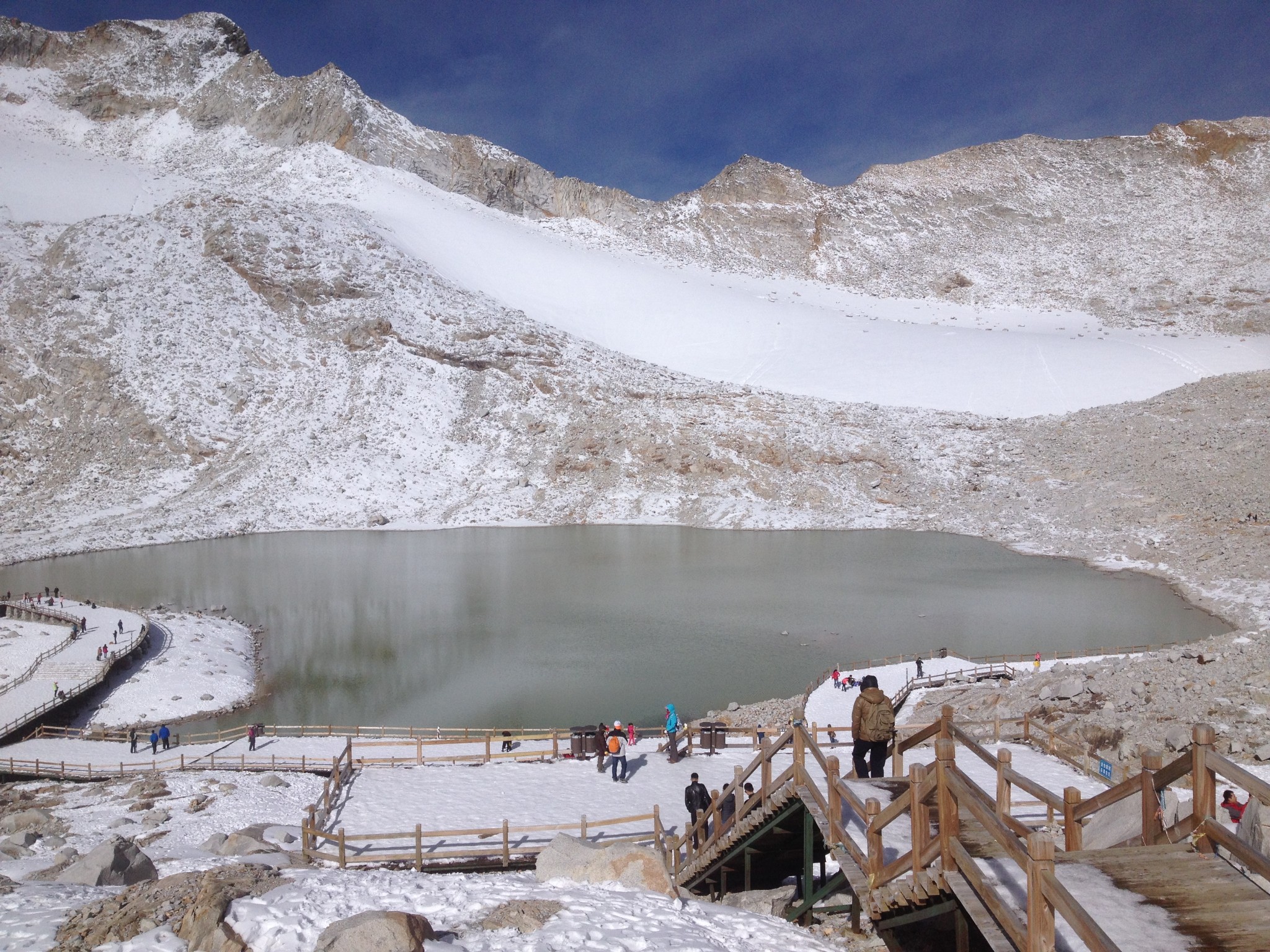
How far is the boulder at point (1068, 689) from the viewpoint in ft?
56.2

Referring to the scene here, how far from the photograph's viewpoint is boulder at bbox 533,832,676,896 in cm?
867

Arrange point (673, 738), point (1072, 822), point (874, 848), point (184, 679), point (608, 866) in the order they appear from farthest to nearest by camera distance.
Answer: point (184, 679), point (673, 738), point (608, 866), point (874, 848), point (1072, 822)

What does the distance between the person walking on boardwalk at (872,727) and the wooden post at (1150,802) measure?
110 inches

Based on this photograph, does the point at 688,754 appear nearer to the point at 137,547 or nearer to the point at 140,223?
the point at 137,547

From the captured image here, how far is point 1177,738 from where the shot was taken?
1273cm

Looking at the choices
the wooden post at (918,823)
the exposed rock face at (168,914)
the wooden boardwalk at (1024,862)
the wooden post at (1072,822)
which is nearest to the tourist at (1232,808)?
the wooden boardwalk at (1024,862)

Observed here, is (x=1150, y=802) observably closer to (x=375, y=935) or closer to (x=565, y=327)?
(x=375, y=935)

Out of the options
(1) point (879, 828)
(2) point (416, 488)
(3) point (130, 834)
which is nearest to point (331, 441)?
(2) point (416, 488)

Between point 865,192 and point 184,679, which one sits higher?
point 865,192

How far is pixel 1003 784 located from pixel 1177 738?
9.15 meters

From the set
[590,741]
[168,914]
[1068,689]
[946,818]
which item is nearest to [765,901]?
[946,818]

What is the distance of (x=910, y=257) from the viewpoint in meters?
116

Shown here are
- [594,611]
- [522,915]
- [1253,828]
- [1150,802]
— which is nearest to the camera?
[1150,802]

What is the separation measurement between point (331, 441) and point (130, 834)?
5938cm
